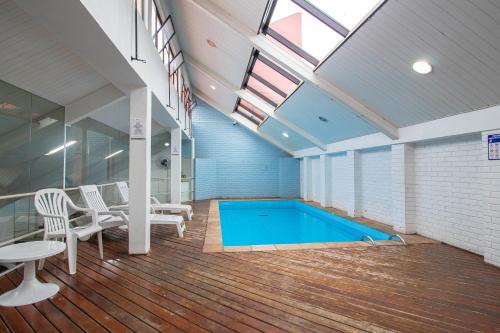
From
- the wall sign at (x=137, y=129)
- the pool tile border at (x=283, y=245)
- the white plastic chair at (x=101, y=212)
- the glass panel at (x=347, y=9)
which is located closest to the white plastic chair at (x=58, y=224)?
the white plastic chair at (x=101, y=212)

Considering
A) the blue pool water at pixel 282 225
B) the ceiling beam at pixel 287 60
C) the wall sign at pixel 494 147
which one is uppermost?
the ceiling beam at pixel 287 60

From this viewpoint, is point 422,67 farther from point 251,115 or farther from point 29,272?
point 251,115

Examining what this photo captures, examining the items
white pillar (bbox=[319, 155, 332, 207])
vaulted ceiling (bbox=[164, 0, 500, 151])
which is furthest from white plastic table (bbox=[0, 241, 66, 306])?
white pillar (bbox=[319, 155, 332, 207])

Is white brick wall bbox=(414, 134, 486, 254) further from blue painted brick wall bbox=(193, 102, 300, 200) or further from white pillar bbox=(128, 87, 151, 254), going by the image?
blue painted brick wall bbox=(193, 102, 300, 200)

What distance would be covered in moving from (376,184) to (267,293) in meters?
4.83

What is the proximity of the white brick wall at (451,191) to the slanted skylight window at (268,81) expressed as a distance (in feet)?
9.67

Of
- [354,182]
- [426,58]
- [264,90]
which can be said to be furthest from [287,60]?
[354,182]

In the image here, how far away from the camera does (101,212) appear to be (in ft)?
13.1

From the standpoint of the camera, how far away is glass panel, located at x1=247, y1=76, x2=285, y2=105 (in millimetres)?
7152

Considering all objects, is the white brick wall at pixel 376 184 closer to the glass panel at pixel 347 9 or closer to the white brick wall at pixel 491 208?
the white brick wall at pixel 491 208

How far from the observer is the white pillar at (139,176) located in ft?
12.1

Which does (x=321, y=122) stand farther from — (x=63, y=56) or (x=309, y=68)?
(x=63, y=56)

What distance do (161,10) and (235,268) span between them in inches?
188

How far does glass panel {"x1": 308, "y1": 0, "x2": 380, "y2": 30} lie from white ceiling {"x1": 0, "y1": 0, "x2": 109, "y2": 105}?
3.35 meters
